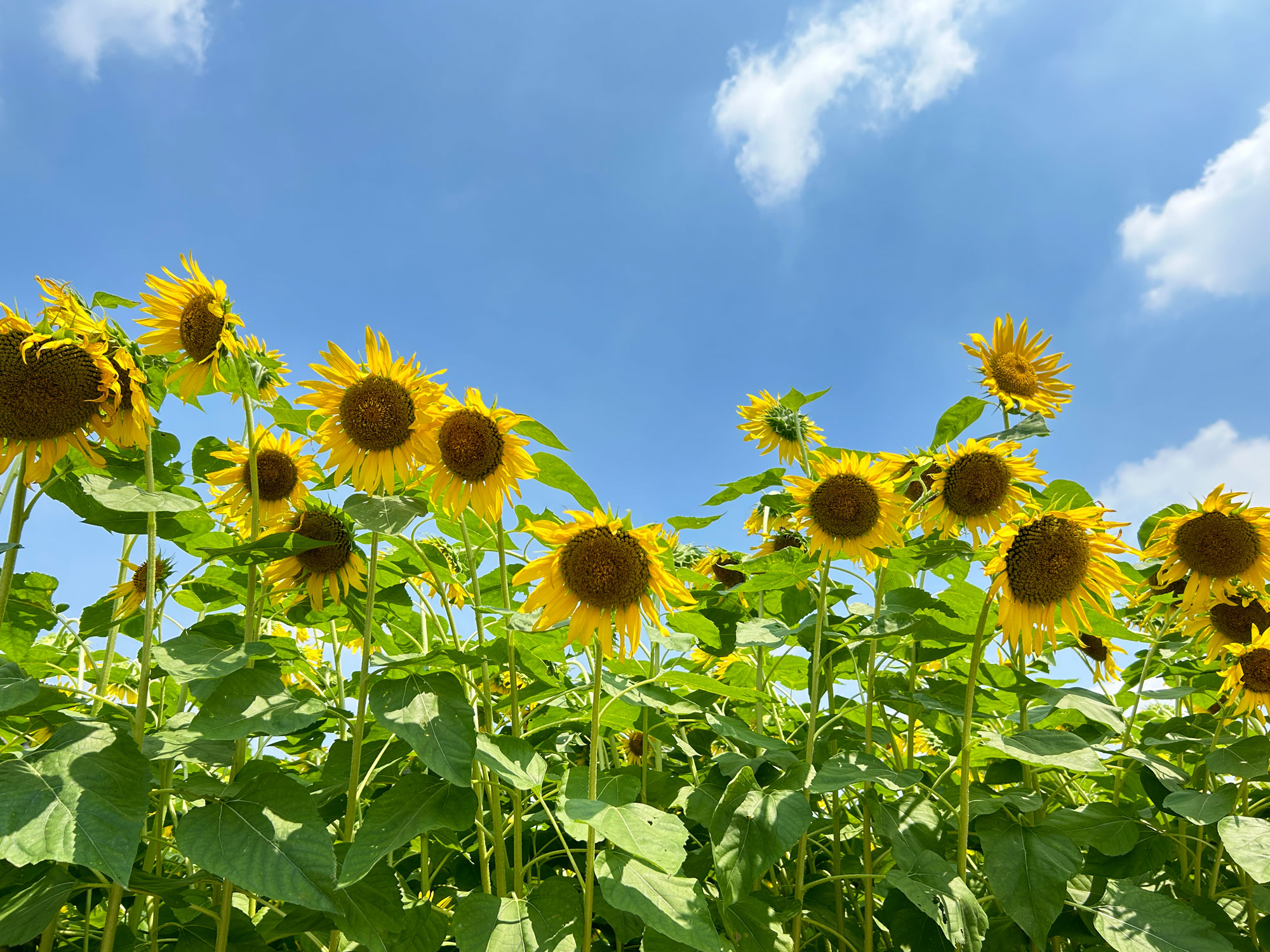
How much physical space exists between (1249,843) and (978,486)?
1254 mm

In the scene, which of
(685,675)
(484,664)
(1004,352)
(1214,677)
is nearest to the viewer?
(484,664)

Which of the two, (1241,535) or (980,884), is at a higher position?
(1241,535)

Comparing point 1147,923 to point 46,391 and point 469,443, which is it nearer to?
point 469,443

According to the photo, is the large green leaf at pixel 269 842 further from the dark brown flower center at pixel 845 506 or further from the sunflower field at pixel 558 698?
the dark brown flower center at pixel 845 506

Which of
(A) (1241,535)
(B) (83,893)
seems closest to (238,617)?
(B) (83,893)

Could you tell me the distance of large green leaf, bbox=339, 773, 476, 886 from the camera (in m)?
1.80

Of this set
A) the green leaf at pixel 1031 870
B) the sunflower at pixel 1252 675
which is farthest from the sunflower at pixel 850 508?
the sunflower at pixel 1252 675

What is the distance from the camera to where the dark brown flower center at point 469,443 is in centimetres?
241

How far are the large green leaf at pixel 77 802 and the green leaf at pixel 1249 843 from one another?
2.74 meters

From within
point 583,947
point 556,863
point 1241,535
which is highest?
point 1241,535

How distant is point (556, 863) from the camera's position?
3.07 metres

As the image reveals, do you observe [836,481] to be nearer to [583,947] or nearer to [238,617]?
[583,947]

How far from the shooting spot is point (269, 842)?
74.4 inches

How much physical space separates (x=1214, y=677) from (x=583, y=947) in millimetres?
2829
